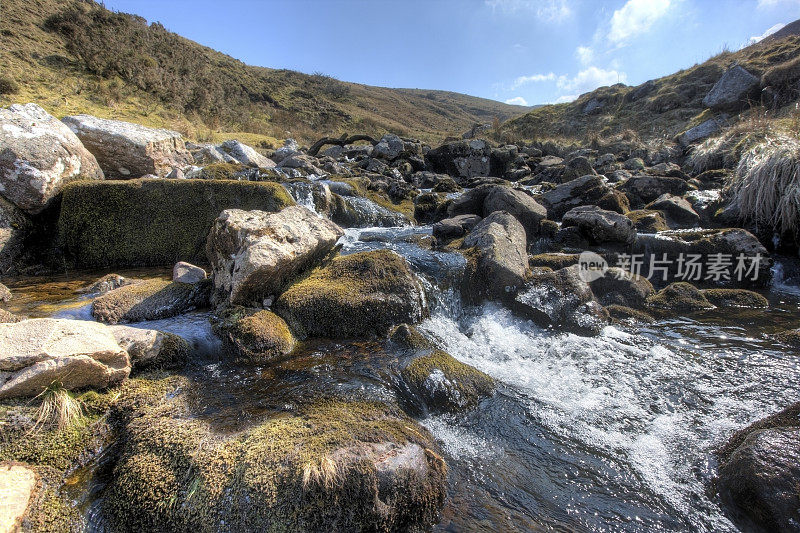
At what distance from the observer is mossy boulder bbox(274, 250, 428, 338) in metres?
5.19

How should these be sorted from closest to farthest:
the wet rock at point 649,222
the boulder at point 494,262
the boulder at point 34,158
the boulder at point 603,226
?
the boulder at point 494,262 < the boulder at point 34,158 < the boulder at point 603,226 < the wet rock at point 649,222

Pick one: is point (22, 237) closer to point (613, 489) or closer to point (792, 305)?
point (613, 489)

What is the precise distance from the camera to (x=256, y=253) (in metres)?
4.98

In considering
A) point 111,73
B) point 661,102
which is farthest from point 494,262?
point 661,102

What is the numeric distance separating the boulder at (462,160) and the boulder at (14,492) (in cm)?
2236

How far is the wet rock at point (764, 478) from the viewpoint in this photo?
2.71 meters

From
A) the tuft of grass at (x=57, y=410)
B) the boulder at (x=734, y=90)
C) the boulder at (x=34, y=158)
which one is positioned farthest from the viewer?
the boulder at (x=734, y=90)

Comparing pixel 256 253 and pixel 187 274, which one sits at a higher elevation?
pixel 256 253

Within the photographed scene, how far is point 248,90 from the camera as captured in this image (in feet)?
158

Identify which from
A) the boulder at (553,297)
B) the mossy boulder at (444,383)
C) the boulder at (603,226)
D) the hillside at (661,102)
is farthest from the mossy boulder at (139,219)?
the hillside at (661,102)

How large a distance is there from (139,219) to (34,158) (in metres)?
2.05

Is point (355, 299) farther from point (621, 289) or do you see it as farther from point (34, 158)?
point (34, 158)

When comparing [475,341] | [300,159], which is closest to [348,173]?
[300,159]

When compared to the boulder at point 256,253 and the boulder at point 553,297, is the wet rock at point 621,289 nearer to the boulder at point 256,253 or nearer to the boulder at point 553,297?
the boulder at point 553,297
